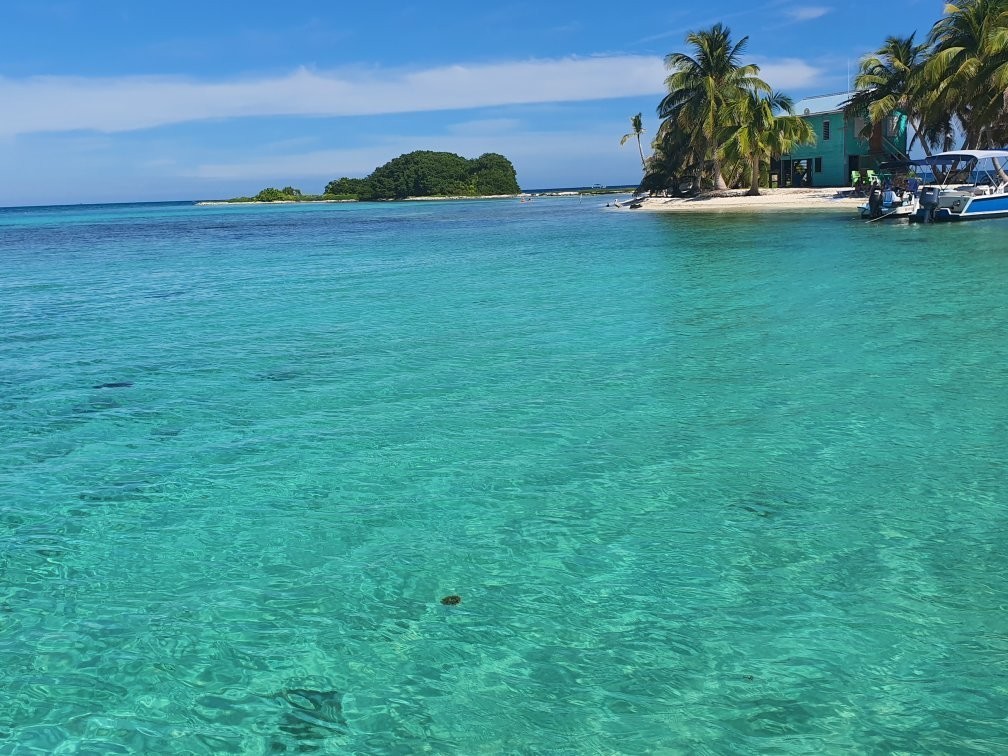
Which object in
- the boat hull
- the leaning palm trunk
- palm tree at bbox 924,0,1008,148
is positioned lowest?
the boat hull

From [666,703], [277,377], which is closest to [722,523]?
[666,703]

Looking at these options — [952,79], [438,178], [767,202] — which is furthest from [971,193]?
[438,178]

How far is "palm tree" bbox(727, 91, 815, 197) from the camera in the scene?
4759cm

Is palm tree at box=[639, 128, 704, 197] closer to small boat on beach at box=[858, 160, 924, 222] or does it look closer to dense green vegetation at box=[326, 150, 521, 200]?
small boat on beach at box=[858, 160, 924, 222]

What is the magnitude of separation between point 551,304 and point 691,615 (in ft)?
39.5

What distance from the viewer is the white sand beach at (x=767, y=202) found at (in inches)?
1698

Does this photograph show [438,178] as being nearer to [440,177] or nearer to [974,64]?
[440,177]

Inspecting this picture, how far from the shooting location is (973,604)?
445cm

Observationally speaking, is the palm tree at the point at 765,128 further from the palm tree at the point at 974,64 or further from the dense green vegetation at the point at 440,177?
the dense green vegetation at the point at 440,177

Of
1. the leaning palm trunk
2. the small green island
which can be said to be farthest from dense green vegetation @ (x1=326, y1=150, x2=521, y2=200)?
the leaning palm trunk

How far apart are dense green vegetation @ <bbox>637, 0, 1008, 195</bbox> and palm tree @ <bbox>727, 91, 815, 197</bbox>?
61 mm

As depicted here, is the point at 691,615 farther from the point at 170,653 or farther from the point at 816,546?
the point at 170,653

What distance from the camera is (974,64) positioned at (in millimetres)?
37344

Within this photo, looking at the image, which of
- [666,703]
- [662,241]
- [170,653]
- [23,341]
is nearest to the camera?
[666,703]
